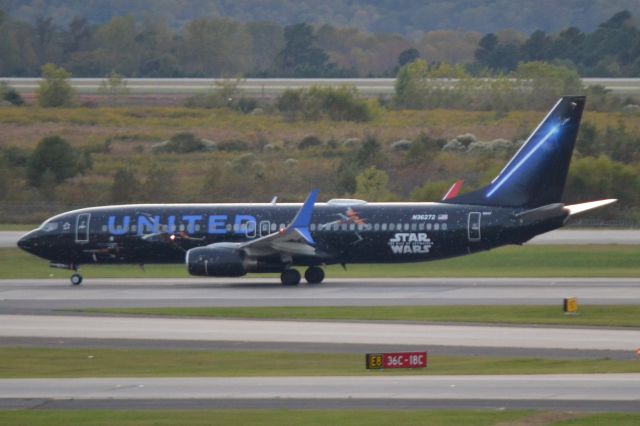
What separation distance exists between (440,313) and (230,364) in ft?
31.1

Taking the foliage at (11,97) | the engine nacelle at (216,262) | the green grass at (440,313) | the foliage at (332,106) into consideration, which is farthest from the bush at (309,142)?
the green grass at (440,313)

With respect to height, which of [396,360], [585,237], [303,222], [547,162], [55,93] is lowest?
[396,360]

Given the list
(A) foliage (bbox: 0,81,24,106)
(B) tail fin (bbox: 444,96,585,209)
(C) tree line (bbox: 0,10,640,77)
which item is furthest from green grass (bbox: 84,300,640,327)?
(C) tree line (bbox: 0,10,640,77)

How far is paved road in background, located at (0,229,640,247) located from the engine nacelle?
18.1 metres

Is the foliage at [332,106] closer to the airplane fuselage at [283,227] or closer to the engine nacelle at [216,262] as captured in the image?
the airplane fuselage at [283,227]

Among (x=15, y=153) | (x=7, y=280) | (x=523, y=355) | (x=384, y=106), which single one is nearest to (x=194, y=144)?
(x=15, y=153)

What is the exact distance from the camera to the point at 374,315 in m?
37.5

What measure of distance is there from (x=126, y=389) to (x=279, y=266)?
2194cm

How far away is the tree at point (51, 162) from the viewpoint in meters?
80.2

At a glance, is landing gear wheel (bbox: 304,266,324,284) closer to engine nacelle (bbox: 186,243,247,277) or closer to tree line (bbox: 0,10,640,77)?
engine nacelle (bbox: 186,243,247,277)

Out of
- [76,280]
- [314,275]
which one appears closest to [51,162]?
[76,280]

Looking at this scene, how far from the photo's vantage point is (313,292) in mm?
44812

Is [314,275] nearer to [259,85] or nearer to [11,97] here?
[11,97]
